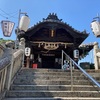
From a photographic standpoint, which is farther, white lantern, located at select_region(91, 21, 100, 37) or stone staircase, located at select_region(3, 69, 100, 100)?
white lantern, located at select_region(91, 21, 100, 37)

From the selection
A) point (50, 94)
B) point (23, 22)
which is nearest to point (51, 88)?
point (50, 94)

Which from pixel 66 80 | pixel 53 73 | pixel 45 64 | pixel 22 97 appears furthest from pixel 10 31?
pixel 45 64

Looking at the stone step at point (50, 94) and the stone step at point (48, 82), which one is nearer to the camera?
the stone step at point (50, 94)

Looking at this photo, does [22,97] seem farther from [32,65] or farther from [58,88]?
[32,65]

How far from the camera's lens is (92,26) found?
10477mm

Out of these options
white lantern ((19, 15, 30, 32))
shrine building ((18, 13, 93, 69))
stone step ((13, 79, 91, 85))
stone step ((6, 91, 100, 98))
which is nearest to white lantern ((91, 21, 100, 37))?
shrine building ((18, 13, 93, 69))

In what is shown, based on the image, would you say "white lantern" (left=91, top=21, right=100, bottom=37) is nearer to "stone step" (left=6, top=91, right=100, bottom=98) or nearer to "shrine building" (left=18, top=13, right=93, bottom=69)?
"shrine building" (left=18, top=13, right=93, bottom=69)

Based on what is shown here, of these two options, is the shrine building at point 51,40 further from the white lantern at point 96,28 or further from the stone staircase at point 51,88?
the stone staircase at point 51,88

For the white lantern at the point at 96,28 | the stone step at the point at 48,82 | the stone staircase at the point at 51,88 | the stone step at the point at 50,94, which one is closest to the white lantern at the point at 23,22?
the white lantern at the point at 96,28

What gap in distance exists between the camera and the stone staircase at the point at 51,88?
14.8ft

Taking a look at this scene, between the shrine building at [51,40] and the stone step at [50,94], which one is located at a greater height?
the shrine building at [51,40]

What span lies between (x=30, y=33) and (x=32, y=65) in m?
2.69

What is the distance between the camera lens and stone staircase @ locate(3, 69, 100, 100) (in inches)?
178

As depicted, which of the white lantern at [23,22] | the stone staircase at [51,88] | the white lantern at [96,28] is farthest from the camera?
the white lantern at [96,28]
